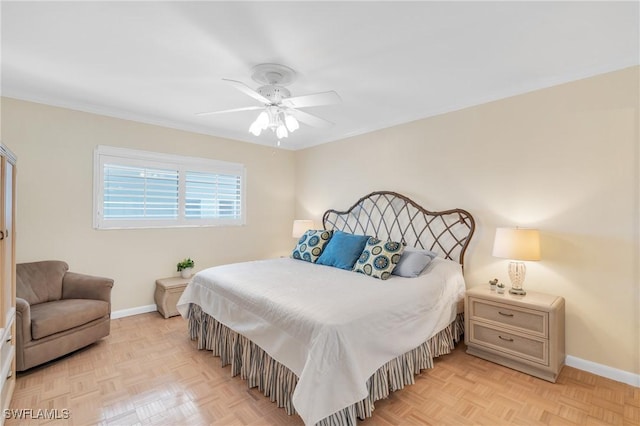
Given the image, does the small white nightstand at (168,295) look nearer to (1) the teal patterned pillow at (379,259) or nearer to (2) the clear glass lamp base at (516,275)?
(1) the teal patterned pillow at (379,259)

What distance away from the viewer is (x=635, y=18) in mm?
1816

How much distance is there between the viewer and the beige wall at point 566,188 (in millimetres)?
2311

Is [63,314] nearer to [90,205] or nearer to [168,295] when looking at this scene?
[168,295]

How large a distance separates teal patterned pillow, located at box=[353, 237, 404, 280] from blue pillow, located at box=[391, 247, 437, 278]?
0.07 metres

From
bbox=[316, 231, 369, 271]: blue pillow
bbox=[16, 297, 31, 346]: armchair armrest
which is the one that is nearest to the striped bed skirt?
bbox=[316, 231, 369, 271]: blue pillow

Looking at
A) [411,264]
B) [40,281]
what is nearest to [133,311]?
[40,281]

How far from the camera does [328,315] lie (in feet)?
5.98

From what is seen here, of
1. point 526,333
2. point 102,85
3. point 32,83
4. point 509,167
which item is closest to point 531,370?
point 526,333

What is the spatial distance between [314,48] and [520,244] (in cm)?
228

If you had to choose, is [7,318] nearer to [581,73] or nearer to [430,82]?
[430,82]

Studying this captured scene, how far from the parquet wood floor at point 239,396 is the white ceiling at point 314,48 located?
2494mm

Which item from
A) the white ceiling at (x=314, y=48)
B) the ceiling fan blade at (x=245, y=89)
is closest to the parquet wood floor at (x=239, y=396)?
the ceiling fan blade at (x=245, y=89)

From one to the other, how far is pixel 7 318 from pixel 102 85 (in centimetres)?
208

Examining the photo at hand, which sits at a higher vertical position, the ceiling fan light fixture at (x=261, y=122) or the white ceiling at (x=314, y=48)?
the white ceiling at (x=314, y=48)
